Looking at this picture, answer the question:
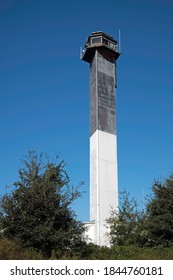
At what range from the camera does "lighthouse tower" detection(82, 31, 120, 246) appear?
3347cm

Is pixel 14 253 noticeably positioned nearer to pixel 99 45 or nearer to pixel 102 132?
pixel 102 132

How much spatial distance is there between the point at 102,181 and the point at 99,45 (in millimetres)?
14975

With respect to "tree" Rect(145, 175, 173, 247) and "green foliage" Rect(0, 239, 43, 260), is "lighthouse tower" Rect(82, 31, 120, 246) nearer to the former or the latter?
"tree" Rect(145, 175, 173, 247)

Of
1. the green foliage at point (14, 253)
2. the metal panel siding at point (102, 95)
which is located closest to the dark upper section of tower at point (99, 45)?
the metal panel siding at point (102, 95)

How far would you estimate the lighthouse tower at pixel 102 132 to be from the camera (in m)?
33.5

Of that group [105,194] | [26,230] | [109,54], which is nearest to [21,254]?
[26,230]

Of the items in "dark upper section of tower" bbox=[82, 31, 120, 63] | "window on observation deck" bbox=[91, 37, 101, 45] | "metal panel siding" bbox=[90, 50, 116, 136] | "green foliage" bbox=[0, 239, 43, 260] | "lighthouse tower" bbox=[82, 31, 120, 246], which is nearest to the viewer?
"green foliage" bbox=[0, 239, 43, 260]

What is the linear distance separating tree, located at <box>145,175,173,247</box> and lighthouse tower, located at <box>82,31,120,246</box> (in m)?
11.6

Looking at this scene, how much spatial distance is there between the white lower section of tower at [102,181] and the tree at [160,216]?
459 inches

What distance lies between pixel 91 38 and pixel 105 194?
17640mm

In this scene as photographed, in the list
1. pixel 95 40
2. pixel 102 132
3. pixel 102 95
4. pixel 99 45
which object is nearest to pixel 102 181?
pixel 102 132

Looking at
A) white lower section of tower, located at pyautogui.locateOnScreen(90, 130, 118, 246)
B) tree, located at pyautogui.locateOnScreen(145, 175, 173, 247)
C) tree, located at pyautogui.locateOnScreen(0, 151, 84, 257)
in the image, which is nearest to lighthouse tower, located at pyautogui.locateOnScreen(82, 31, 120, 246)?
white lower section of tower, located at pyautogui.locateOnScreen(90, 130, 118, 246)

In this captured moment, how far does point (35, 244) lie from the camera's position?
14219 millimetres

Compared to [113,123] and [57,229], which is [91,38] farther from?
[57,229]
